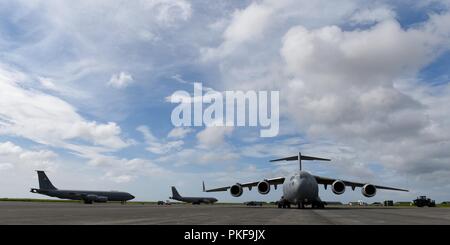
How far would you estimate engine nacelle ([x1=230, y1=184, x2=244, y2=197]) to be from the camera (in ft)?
163

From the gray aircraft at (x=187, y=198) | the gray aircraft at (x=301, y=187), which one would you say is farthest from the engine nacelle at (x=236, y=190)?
the gray aircraft at (x=187, y=198)

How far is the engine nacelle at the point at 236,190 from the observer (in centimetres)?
4975

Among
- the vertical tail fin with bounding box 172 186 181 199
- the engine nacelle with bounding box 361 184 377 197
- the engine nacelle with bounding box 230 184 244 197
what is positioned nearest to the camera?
the engine nacelle with bounding box 361 184 377 197

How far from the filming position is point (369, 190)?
148ft

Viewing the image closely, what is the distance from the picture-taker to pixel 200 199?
391 ft

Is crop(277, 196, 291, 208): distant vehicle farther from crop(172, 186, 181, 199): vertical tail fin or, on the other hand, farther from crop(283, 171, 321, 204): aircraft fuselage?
crop(172, 186, 181, 199): vertical tail fin

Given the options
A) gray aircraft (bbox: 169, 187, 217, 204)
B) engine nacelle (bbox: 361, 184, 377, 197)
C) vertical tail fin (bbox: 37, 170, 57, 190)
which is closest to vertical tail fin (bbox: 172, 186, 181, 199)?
gray aircraft (bbox: 169, 187, 217, 204)

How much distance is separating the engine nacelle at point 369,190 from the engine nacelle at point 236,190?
14.4 meters

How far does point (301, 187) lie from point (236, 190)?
45.2ft
